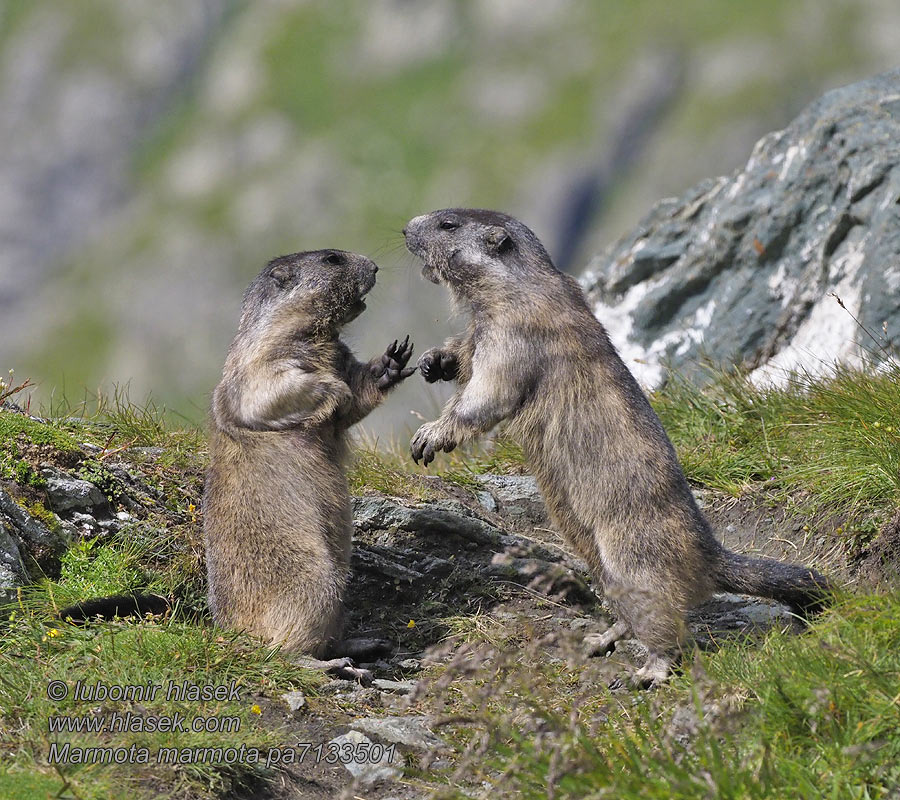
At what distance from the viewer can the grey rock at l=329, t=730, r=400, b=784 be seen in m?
5.62

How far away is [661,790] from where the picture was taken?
4230 millimetres

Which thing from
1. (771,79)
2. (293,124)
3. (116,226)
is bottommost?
(116,226)

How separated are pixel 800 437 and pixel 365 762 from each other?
4.47m

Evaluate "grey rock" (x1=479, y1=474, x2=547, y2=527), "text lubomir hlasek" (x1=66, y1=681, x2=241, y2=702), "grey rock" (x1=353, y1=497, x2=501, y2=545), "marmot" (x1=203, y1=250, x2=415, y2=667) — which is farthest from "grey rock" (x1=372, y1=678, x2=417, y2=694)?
"grey rock" (x1=479, y1=474, x2=547, y2=527)

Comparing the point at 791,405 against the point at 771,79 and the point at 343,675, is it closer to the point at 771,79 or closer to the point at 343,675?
the point at 343,675

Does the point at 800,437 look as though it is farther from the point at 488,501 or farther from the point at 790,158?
the point at 790,158

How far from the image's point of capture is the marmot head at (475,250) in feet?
25.7

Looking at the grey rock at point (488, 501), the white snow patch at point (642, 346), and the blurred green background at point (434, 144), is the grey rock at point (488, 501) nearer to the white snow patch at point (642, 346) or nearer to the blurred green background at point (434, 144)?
the white snow patch at point (642, 346)

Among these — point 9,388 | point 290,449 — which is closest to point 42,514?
point 9,388

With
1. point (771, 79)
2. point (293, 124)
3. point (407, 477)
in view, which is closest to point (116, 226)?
point (293, 124)

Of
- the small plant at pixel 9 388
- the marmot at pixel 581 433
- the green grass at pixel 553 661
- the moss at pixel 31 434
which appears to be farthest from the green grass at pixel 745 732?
the small plant at pixel 9 388

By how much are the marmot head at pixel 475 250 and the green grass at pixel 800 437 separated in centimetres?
236

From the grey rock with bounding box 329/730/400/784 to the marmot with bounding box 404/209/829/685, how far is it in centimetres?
173

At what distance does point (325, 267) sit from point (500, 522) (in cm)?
269
